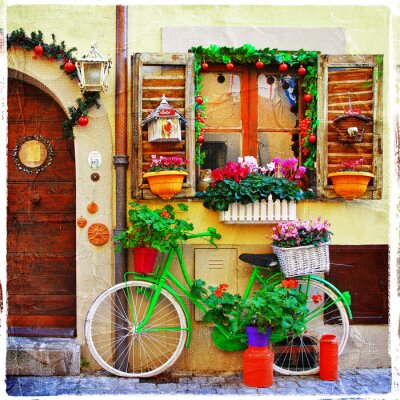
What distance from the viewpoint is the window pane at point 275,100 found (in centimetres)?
710

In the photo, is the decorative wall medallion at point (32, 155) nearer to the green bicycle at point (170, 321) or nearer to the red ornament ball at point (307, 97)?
the green bicycle at point (170, 321)

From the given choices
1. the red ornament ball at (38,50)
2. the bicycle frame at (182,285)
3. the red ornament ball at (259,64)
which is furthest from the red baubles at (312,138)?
the red ornament ball at (38,50)

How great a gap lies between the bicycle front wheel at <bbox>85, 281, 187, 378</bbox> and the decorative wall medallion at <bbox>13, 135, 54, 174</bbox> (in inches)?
61.3

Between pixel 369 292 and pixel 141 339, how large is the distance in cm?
237

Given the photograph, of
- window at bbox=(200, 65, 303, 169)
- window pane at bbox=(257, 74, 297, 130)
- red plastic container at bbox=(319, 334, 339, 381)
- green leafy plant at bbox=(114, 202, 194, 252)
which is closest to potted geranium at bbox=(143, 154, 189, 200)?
green leafy plant at bbox=(114, 202, 194, 252)

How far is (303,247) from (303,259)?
0.13 metres

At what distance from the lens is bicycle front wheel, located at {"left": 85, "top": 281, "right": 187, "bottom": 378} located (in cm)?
680

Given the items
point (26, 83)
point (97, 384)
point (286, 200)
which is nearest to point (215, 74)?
point (286, 200)

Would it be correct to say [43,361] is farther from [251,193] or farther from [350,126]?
[350,126]

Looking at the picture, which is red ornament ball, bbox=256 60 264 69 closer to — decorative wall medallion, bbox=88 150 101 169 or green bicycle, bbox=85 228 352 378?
green bicycle, bbox=85 228 352 378

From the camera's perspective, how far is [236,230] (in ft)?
22.8

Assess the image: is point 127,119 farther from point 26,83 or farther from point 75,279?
point 75,279

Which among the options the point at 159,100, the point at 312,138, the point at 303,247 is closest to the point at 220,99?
the point at 159,100

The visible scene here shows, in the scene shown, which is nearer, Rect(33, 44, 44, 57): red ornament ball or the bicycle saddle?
the bicycle saddle
